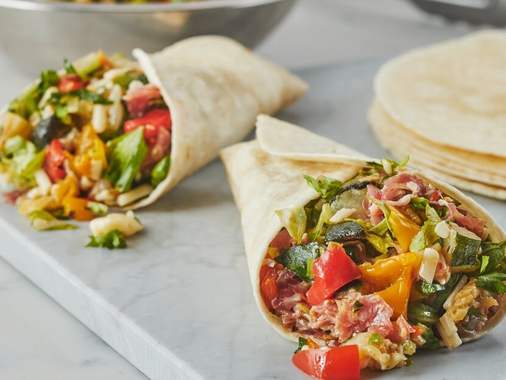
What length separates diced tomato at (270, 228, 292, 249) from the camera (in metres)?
3.45

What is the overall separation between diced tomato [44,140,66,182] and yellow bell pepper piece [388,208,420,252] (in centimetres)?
182

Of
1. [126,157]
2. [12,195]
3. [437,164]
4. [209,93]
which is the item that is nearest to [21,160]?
[12,195]

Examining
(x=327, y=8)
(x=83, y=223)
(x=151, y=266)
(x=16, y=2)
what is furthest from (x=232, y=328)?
(x=327, y=8)

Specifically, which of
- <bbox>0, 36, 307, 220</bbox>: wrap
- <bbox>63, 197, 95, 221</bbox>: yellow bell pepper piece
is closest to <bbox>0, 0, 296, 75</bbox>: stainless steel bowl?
<bbox>0, 36, 307, 220</bbox>: wrap

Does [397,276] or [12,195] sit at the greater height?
[397,276]

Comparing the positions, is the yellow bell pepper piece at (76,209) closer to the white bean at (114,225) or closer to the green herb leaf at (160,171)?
the white bean at (114,225)

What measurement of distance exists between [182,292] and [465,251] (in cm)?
111

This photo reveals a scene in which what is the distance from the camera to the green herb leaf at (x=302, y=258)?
3309 millimetres

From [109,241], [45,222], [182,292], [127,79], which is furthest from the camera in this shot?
[127,79]

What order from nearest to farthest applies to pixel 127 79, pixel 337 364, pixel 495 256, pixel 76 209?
pixel 337 364 < pixel 495 256 < pixel 76 209 < pixel 127 79

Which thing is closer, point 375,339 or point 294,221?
point 375,339

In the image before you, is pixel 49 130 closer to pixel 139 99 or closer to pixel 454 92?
pixel 139 99

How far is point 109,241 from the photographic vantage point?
402 centimetres

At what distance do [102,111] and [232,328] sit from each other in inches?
58.5
